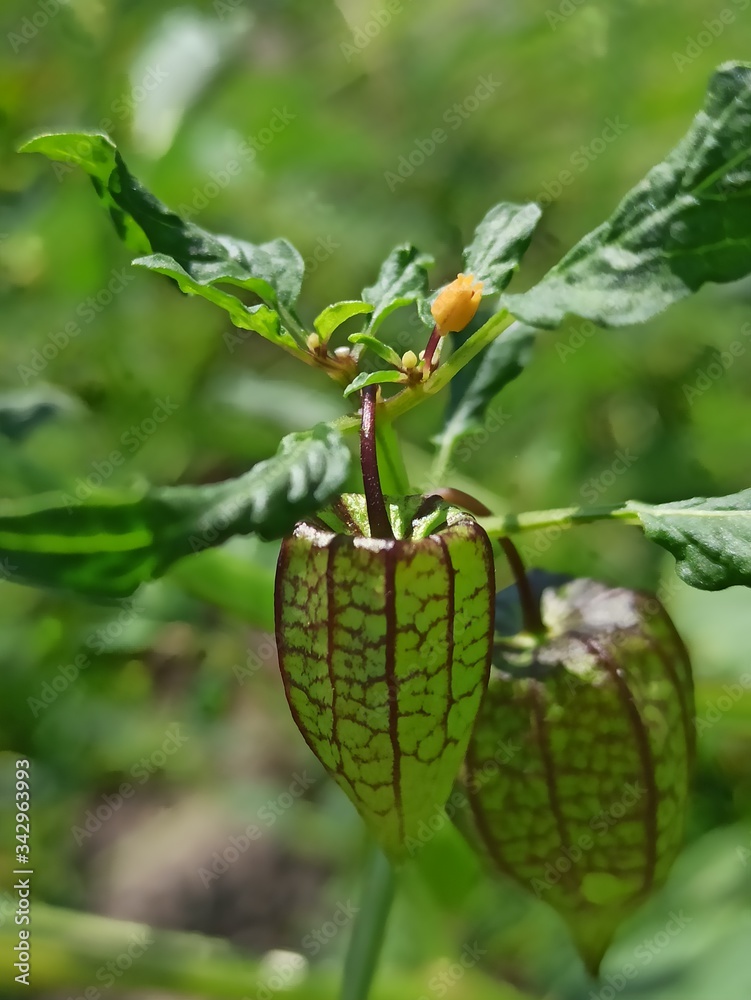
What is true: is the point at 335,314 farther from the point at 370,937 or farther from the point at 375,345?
the point at 370,937

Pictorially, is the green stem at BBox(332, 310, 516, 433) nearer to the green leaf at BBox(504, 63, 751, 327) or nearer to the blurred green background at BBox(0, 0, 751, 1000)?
the green leaf at BBox(504, 63, 751, 327)

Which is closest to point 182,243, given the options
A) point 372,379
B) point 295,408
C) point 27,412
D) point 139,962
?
point 372,379

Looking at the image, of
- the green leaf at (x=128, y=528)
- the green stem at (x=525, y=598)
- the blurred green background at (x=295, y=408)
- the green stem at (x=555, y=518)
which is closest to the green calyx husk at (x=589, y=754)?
the green stem at (x=525, y=598)

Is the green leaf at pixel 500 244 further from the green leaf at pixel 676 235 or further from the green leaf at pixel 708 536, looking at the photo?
the green leaf at pixel 708 536

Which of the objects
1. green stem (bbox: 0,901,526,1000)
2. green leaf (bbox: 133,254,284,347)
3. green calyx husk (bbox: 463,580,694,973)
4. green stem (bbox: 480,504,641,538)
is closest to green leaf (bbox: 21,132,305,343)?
green leaf (bbox: 133,254,284,347)

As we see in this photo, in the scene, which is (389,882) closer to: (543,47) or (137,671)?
(137,671)

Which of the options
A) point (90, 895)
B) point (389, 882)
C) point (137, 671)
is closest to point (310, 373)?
point (137, 671)
